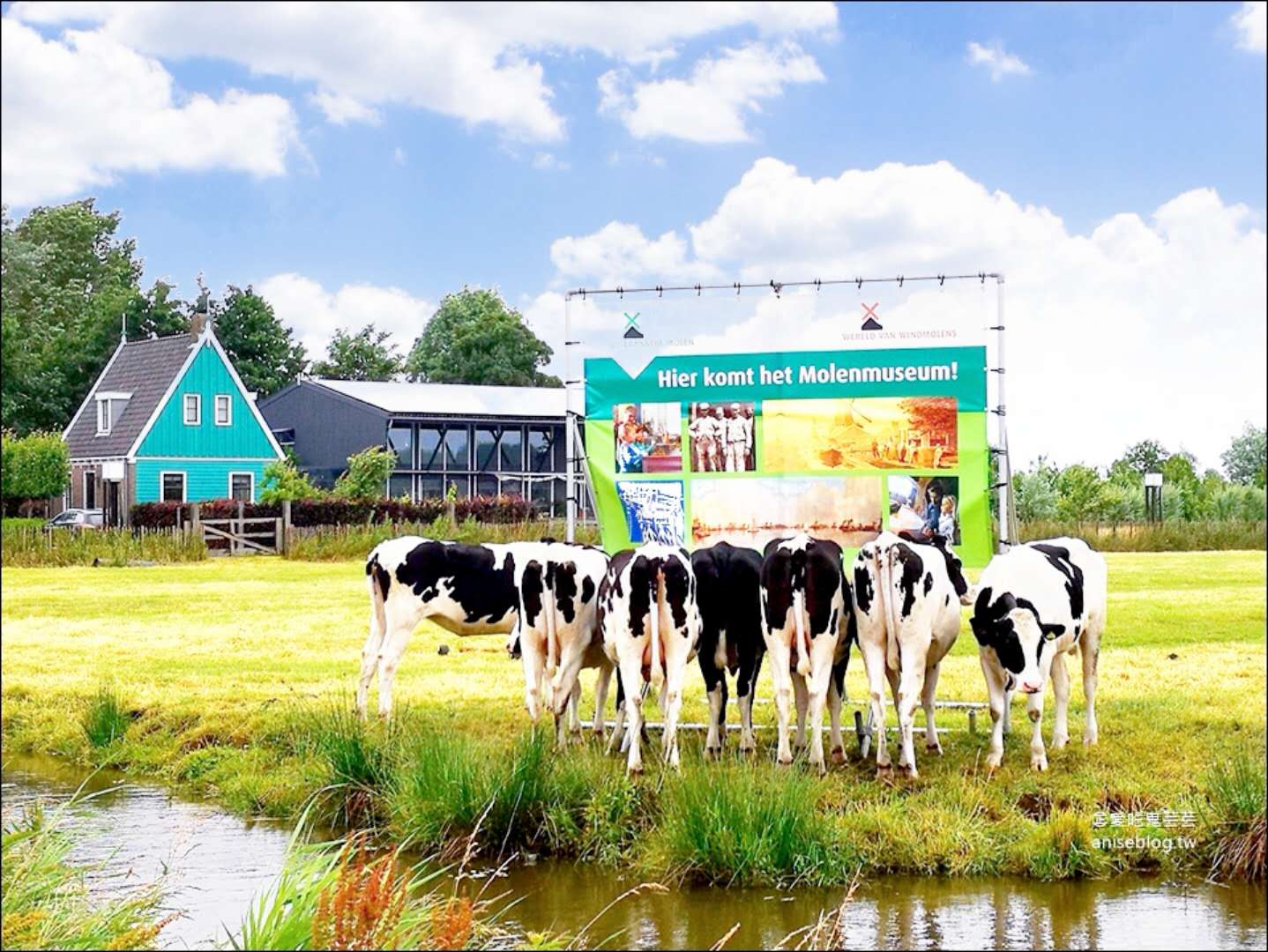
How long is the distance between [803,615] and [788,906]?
2.70m

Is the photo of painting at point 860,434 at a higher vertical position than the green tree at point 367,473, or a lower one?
lower

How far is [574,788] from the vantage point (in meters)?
11.3

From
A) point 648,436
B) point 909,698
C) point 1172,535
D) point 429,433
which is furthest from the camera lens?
point 429,433

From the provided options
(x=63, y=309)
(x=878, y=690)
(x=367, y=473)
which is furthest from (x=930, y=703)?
(x=63, y=309)

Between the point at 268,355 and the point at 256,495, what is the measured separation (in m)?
17.4

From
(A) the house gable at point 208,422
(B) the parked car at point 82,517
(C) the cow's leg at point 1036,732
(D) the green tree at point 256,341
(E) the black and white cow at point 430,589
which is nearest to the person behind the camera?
(C) the cow's leg at point 1036,732

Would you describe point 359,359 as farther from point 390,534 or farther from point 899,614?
point 899,614

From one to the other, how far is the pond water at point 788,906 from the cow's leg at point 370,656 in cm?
290

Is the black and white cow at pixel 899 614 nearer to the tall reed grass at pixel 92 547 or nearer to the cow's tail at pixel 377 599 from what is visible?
the cow's tail at pixel 377 599

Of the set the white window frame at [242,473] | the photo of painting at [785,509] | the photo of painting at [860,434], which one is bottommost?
the photo of painting at [785,509]

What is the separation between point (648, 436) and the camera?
49.6 ft

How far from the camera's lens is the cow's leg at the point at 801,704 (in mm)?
12867

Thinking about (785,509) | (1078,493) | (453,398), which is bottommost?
(785,509)

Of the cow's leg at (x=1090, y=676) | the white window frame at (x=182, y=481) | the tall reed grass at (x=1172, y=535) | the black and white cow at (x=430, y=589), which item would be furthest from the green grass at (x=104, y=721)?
the white window frame at (x=182, y=481)
